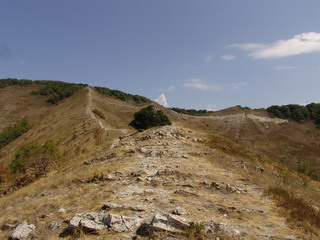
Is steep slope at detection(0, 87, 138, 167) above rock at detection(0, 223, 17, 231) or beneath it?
above

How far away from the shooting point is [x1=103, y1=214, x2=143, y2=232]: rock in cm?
779

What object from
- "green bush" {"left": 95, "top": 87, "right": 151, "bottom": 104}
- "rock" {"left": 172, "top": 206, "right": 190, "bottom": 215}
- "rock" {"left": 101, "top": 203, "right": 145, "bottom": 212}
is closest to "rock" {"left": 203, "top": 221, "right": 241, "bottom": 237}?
"rock" {"left": 172, "top": 206, "right": 190, "bottom": 215}

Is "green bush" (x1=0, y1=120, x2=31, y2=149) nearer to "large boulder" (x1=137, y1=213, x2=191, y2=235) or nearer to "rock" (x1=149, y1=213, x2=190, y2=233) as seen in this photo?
"large boulder" (x1=137, y1=213, x2=191, y2=235)

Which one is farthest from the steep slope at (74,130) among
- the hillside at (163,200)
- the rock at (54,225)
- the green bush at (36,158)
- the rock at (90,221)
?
the rock at (90,221)

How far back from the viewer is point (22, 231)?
27.8 feet

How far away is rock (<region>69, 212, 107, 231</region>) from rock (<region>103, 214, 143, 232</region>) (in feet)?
0.58

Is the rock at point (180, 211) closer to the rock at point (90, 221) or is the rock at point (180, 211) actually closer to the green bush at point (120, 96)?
the rock at point (90, 221)

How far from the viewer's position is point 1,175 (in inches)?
903

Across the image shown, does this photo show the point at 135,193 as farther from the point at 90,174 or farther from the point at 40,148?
the point at 40,148

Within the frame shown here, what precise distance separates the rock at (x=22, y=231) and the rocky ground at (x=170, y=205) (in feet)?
0.05

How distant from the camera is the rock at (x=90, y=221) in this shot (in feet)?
26.0

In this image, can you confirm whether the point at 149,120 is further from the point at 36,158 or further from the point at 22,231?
the point at 22,231

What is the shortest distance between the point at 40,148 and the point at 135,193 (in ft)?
88.4

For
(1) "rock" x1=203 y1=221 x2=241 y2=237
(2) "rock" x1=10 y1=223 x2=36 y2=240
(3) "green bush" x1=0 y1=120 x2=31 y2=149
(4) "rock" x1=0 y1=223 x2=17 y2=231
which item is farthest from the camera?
(3) "green bush" x1=0 y1=120 x2=31 y2=149
